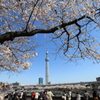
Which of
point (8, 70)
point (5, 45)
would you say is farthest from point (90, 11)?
point (8, 70)

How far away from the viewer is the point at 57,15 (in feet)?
15.7

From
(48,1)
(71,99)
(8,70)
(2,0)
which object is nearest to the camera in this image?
(2,0)

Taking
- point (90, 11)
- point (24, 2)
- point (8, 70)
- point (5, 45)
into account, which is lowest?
point (8, 70)

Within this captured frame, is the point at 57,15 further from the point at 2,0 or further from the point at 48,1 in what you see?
the point at 2,0

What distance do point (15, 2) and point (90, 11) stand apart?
9.24 feet

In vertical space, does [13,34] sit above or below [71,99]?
above

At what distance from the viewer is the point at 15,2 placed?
434 centimetres

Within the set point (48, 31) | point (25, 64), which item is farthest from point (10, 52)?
point (48, 31)

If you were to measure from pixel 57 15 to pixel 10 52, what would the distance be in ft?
9.34

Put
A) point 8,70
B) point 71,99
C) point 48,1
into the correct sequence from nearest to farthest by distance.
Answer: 1. point 48,1
2. point 8,70
3. point 71,99

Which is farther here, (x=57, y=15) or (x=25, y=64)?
Result: (x=25, y=64)

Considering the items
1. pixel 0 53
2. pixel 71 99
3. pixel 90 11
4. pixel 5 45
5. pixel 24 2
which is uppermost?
pixel 24 2

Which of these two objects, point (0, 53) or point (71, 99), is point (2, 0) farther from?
point (71, 99)

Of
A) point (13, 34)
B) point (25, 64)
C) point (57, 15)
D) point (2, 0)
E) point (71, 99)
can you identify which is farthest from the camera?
point (71, 99)
